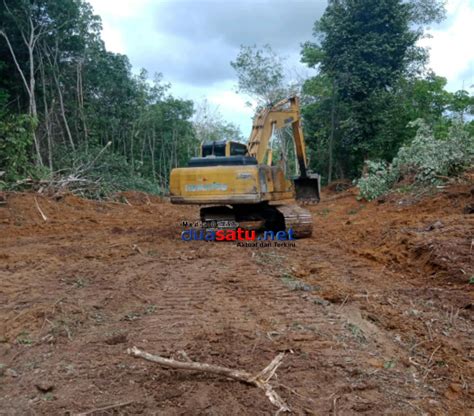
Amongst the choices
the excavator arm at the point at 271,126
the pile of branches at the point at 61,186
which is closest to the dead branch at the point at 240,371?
the excavator arm at the point at 271,126

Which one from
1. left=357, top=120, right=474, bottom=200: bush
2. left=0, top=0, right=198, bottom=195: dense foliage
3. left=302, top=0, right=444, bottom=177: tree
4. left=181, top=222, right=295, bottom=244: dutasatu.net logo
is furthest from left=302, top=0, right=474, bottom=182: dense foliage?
left=181, top=222, right=295, bottom=244: dutasatu.net logo

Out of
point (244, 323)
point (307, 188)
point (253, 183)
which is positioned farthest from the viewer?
point (307, 188)

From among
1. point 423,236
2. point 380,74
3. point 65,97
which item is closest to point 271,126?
point 423,236

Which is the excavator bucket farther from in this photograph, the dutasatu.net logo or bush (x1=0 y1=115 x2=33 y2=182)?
bush (x1=0 y1=115 x2=33 y2=182)

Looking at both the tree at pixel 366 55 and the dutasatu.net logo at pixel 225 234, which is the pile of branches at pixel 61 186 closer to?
the dutasatu.net logo at pixel 225 234

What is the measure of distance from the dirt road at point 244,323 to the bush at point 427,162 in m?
4.55

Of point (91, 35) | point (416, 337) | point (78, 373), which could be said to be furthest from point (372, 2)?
point (78, 373)

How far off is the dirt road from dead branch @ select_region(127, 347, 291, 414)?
0.05 m

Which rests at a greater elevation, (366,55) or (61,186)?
(366,55)

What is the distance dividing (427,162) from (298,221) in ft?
19.1

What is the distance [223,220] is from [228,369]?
6.40 meters

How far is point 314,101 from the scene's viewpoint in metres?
28.2

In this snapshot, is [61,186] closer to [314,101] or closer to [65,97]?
→ [65,97]

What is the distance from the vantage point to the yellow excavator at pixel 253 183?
800 centimetres
